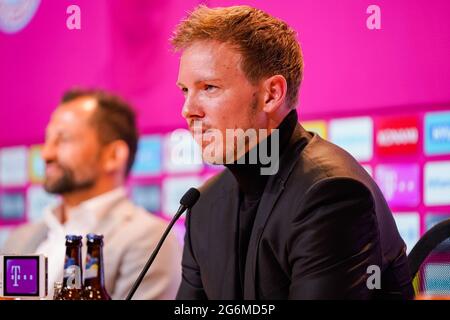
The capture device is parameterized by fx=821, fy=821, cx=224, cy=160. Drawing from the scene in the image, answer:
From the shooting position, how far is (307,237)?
5.76 ft

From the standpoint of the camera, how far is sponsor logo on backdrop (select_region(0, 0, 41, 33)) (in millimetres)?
2835

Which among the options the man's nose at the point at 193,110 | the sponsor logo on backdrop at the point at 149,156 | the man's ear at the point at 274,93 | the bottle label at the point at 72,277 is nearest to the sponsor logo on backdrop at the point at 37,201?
the sponsor logo on backdrop at the point at 149,156

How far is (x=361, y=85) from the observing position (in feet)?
7.77

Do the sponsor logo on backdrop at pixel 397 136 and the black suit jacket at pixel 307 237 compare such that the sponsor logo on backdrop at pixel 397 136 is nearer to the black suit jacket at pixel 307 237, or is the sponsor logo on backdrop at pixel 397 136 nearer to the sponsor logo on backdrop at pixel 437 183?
the sponsor logo on backdrop at pixel 437 183

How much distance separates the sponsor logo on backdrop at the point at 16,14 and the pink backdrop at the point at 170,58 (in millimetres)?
28

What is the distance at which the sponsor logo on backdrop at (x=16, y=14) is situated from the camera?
Answer: 9.30 feet

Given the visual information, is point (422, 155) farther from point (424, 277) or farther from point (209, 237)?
point (209, 237)

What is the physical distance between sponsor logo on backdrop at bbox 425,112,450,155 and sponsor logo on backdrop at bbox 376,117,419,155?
0.11 feet

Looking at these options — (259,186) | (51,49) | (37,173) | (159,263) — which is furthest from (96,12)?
(259,186)

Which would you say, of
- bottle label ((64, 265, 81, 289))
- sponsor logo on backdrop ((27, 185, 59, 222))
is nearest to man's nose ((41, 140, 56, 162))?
sponsor logo on backdrop ((27, 185, 59, 222))

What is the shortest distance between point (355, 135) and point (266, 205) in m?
0.57

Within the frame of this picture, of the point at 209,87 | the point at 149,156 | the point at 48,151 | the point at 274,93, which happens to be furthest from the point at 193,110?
the point at 48,151

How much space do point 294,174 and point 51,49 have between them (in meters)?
1.27

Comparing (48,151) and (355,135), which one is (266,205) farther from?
(48,151)
